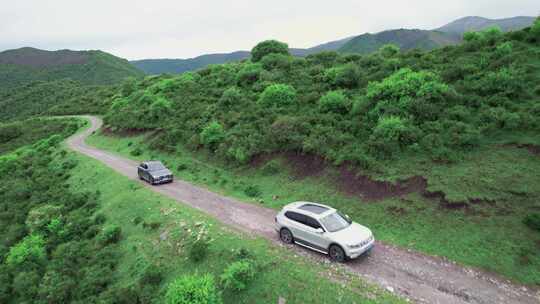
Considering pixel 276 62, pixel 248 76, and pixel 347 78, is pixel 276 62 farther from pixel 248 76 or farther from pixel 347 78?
pixel 347 78

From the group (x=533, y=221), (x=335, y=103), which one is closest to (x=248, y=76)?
(x=335, y=103)

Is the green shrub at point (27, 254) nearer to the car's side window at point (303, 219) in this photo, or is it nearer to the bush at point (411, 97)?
the car's side window at point (303, 219)

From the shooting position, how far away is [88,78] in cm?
15662

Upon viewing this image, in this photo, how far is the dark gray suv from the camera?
20.9 metres

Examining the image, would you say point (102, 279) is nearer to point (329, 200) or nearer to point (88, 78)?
point (329, 200)

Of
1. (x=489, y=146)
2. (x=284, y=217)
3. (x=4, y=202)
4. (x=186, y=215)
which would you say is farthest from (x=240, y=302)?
(x=4, y=202)

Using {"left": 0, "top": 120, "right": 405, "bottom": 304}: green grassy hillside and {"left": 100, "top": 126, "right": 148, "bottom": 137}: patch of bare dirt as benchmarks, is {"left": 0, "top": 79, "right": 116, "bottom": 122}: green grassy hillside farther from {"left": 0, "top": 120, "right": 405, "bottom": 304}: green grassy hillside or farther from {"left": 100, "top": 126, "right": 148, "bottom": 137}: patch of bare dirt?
{"left": 0, "top": 120, "right": 405, "bottom": 304}: green grassy hillside

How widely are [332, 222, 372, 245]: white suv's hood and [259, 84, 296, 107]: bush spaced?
18568 millimetres

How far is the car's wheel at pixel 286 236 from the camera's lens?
462 inches

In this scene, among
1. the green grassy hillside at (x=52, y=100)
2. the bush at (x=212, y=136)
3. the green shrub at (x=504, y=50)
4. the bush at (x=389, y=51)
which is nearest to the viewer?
the green shrub at (x=504, y=50)

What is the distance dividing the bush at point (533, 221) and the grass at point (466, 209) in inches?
8.0

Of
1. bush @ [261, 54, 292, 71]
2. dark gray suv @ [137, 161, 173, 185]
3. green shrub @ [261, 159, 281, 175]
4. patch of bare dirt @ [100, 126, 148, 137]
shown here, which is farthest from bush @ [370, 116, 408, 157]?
patch of bare dirt @ [100, 126, 148, 137]

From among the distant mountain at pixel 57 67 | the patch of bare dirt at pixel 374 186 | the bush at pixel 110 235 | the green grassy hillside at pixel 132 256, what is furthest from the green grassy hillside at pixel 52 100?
the patch of bare dirt at pixel 374 186

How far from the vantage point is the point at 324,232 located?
34.3 ft
